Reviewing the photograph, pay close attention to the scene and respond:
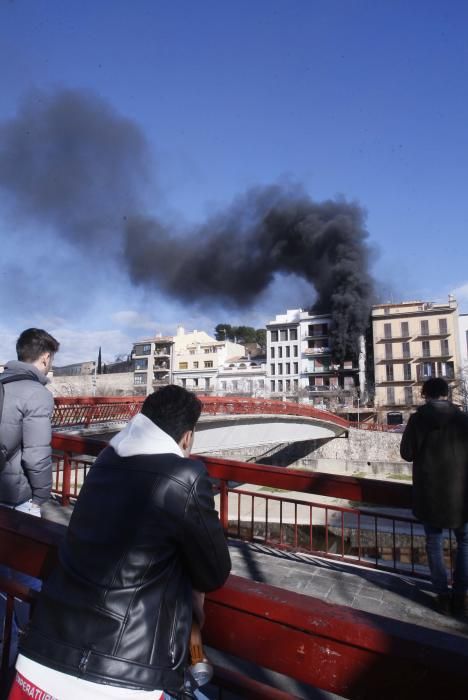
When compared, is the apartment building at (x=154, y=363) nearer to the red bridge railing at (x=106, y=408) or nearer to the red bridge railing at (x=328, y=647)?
the red bridge railing at (x=106, y=408)

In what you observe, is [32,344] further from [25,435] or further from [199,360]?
[199,360]

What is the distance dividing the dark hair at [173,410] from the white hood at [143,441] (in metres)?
0.07

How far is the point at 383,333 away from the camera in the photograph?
200ft

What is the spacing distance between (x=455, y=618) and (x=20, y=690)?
363 centimetres

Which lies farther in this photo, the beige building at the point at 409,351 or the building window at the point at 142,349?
the building window at the point at 142,349

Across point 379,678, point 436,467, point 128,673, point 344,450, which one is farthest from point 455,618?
point 344,450

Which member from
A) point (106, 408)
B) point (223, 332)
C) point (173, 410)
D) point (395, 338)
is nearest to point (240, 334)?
point (223, 332)

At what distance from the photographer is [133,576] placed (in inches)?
53.4

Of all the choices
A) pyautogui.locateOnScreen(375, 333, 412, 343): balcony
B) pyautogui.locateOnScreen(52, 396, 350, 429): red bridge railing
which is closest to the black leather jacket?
pyautogui.locateOnScreen(52, 396, 350, 429): red bridge railing

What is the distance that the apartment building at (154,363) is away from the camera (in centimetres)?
7406

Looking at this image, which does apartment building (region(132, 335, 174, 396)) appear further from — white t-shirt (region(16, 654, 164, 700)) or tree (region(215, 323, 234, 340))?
white t-shirt (region(16, 654, 164, 700))

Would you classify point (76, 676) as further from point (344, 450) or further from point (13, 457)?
point (344, 450)

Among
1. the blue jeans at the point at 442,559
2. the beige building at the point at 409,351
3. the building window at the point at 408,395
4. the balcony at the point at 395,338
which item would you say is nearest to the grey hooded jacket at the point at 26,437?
the blue jeans at the point at 442,559

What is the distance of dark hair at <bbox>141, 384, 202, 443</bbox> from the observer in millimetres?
1752
